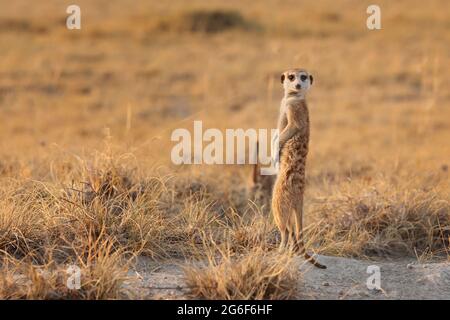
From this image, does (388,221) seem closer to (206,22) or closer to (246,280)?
(246,280)

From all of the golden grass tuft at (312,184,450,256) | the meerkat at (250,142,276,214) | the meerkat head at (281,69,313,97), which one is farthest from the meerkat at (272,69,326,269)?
the meerkat at (250,142,276,214)

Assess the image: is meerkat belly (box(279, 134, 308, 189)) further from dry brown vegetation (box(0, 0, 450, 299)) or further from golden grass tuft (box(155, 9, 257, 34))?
golden grass tuft (box(155, 9, 257, 34))

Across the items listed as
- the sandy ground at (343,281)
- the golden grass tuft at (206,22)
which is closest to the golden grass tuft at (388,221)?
the sandy ground at (343,281)

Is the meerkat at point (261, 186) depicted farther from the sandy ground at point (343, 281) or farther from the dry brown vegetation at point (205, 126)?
the sandy ground at point (343, 281)

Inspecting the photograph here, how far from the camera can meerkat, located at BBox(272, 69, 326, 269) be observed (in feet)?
15.2

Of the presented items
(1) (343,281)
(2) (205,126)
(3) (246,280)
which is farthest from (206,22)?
(3) (246,280)

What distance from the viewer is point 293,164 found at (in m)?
4.64

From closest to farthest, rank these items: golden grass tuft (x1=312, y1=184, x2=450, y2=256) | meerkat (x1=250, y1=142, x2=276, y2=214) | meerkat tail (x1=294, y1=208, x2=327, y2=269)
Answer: meerkat tail (x1=294, y1=208, x2=327, y2=269)
golden grass tuft (x1=312, y1=184, x2=450, y2=256)
meerkat (x1=250, y1=142, x2=276, y2=214)

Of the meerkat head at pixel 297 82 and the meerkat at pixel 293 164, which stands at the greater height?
the meerkat head at pixel 297 82

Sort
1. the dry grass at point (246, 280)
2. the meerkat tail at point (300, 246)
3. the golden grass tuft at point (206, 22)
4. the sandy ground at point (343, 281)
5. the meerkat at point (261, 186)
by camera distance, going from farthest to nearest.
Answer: the golden grass tuft at point (206, 22) → the meerkat at point (261, 186) → the meerkat tail at point (300, 246) → the sandy ground at point (343, 281) → the dry grass at point (246, 280)

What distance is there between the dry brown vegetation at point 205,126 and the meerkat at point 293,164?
0.22 meters

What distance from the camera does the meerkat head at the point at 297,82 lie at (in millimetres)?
4707

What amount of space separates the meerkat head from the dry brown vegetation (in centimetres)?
82
